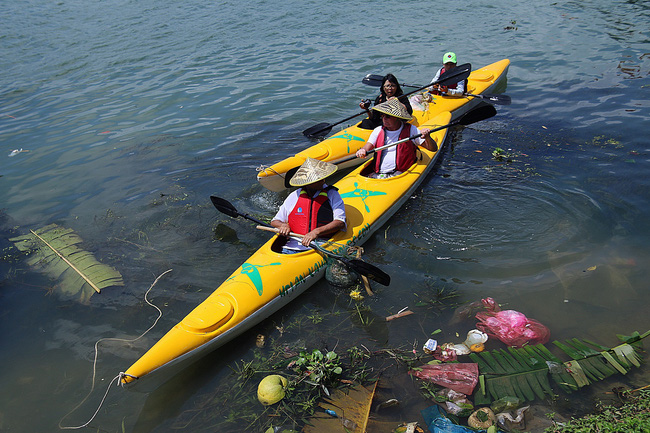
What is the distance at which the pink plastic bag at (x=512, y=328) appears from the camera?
162 inches

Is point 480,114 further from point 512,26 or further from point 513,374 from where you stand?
point 512,26

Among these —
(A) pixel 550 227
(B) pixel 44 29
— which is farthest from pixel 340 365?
(B) pixel 44 29

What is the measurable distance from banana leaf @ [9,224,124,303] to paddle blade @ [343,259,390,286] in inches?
112

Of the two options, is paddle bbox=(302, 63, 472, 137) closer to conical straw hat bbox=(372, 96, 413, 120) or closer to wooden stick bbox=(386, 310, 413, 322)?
conical straw hat bbox=(372, 96, 413, 120)

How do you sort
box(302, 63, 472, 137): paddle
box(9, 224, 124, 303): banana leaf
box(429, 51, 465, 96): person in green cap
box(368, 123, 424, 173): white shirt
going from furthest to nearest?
1. box(429, 51, 465, 96): person in green cap
2. box(302, 63, 472, 137): paddle
3. box(368, 123, 424, 173): white shirt
4. box(9, 224, 124, 303): banana leaf

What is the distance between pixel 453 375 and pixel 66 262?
4.88 meters

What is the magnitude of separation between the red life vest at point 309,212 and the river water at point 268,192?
736 millimetres

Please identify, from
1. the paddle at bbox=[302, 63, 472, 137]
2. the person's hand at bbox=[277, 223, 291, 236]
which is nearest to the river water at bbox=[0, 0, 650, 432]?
the paddle at bbox=[302, 63, 472, 137]

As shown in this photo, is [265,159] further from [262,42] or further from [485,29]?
[485,29]

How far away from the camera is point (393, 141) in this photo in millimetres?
6723

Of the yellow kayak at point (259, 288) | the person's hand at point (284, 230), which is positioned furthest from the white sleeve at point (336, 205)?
the person's hand at point (284, 230)

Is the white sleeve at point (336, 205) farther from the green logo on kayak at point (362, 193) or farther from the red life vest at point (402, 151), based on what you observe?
the red life vest at point (402, 151)

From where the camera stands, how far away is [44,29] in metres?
17.5

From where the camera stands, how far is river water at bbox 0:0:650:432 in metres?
4.47
